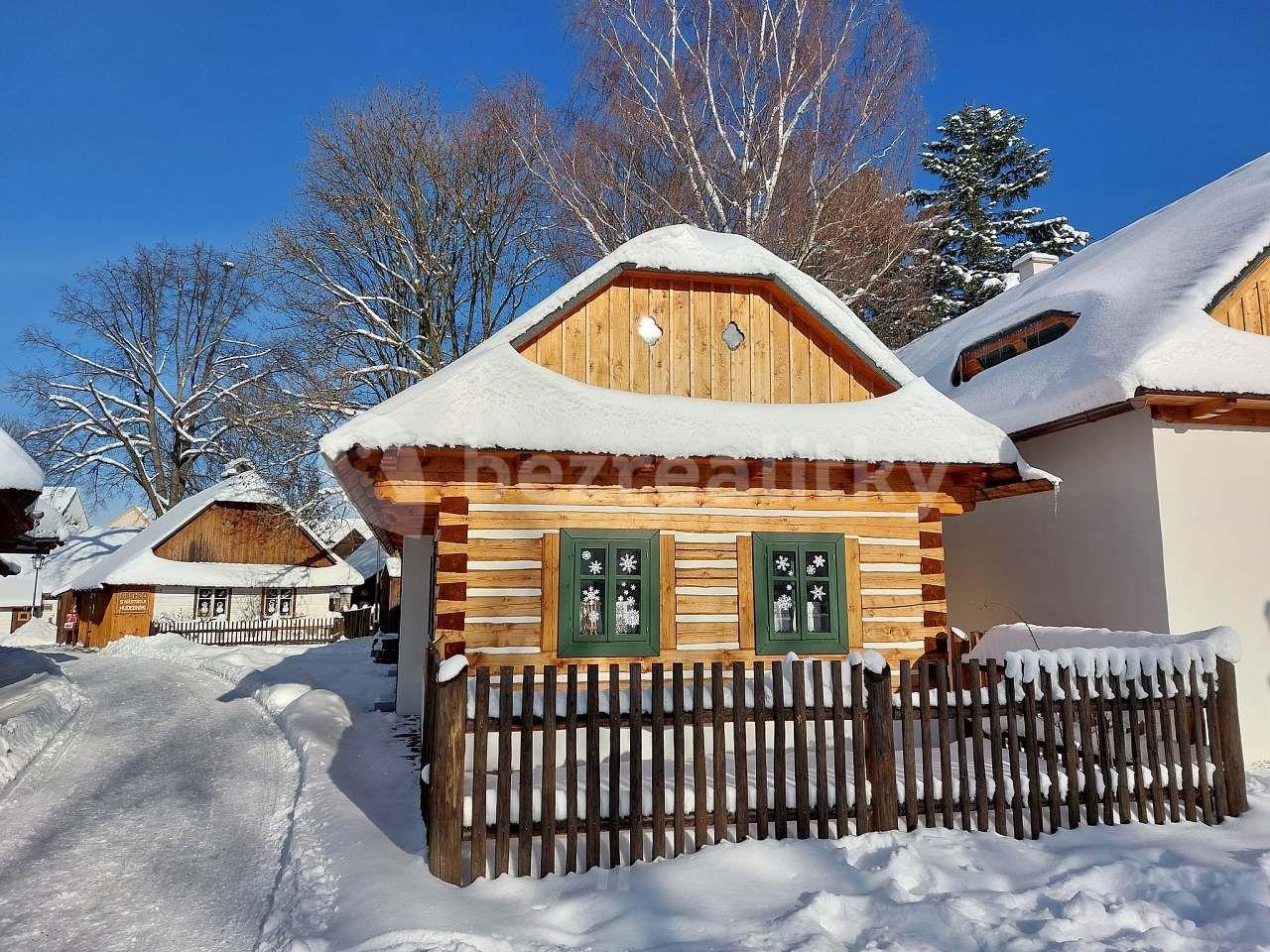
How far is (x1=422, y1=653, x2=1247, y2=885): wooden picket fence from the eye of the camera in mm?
5270

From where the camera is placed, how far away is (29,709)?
12375 mm

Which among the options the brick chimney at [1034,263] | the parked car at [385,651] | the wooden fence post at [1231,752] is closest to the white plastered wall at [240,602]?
the parked car at [385,651]

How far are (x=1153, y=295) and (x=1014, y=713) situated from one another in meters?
8.26

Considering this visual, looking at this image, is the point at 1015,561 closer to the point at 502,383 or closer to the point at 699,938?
the point at 502,383

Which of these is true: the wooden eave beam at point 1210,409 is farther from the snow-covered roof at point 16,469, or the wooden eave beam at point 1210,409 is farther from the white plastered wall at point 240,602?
the white plastered wall at point 240,602

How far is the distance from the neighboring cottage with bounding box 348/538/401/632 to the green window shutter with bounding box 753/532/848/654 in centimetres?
2341

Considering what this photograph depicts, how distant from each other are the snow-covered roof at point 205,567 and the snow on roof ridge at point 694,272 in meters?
23.0

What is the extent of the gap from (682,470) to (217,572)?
2951 centimetres

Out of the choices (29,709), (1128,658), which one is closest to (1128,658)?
(1128,658)

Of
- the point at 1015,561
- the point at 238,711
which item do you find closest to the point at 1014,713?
the point at 1015,561

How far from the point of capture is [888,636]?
1007cm

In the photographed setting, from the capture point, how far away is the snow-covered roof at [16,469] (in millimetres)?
10555

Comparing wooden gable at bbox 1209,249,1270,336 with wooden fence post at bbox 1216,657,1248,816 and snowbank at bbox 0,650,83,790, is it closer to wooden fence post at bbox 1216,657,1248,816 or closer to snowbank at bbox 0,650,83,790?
wooden fence post at bbox 1216,657,1248,816

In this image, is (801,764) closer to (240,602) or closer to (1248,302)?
(1248,302)
